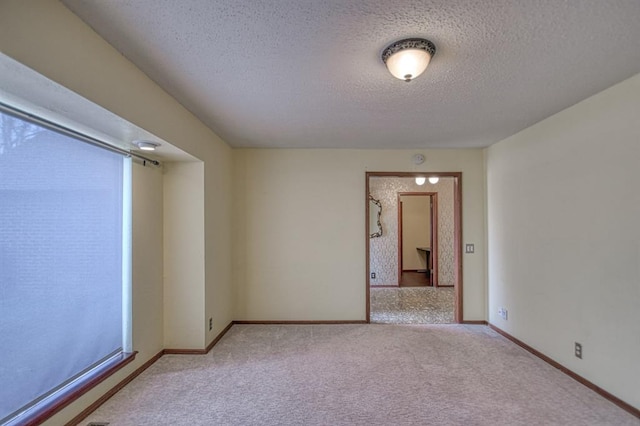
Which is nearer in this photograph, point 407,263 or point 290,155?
point 290,155

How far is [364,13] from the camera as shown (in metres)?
1.44

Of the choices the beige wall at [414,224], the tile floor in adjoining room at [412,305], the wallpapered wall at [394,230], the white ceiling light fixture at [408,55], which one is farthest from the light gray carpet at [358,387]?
the beige wall at [414,224]

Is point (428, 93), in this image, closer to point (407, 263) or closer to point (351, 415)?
point (351, 415)

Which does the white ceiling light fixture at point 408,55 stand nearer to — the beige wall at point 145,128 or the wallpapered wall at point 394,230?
the beige wall at point 145,128

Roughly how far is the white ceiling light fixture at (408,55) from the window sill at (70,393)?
9.37ft

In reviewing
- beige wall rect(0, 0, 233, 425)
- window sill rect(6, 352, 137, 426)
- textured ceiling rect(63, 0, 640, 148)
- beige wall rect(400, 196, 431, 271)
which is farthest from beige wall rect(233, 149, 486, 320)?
beige wall rect(400, 196, 431, 271)

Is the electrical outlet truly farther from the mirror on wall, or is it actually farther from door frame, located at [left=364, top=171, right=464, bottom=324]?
the mirror on wall

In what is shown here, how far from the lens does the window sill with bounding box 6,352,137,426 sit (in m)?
1.71

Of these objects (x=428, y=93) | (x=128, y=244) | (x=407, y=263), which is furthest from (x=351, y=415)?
(x=407, y=263)

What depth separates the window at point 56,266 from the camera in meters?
1.67

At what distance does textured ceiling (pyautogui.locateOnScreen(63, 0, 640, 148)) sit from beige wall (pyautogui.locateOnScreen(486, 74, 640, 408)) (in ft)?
0.83

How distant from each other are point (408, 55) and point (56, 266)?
2.52m

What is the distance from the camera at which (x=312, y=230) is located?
4.09m

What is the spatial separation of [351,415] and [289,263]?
220 cm
